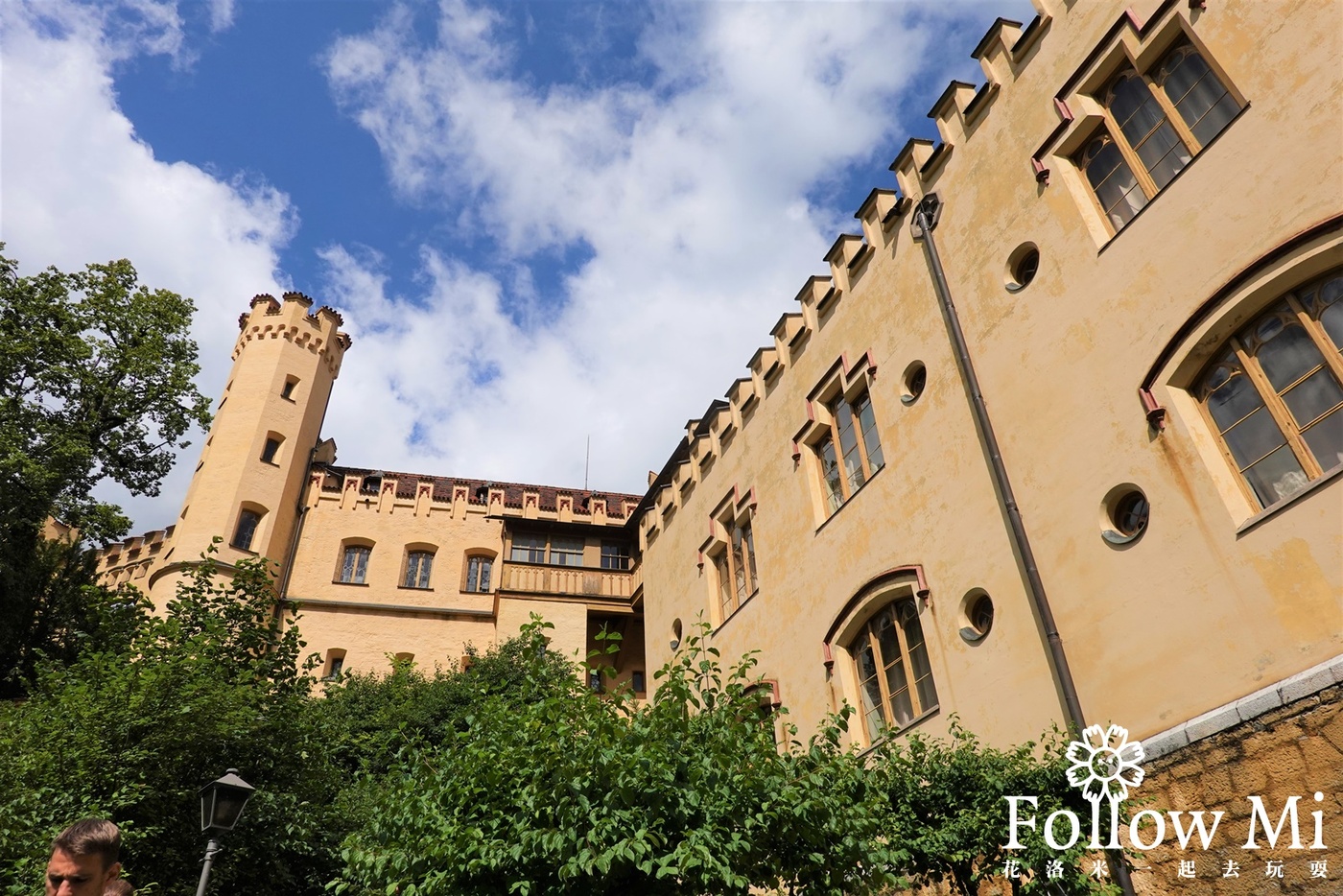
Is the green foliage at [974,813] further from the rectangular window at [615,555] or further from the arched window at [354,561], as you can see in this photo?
the arched window at [354,561]

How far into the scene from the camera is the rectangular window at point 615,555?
1195 inches

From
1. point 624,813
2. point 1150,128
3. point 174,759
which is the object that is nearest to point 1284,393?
point 1150,128

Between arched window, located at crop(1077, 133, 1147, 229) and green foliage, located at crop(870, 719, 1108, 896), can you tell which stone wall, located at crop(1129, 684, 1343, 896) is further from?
arched window, located at crop(1077, 133, 1147, 229)

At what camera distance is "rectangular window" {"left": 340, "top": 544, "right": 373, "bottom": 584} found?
29.9 m

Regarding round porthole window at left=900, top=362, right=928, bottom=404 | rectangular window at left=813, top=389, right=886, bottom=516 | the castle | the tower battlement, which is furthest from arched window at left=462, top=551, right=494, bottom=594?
round porthole window at left=900, top=362, right=928, bottom=404

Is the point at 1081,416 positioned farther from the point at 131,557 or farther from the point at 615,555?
the point at 131,557

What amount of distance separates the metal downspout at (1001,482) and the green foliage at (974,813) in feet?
1.55

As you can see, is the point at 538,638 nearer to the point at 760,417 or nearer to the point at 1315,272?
the point at 1315,272

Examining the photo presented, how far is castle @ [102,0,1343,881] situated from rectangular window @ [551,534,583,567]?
464 inches

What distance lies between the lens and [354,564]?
99.6 ft

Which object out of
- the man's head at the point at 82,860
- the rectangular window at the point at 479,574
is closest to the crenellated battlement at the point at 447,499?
the rectangular window at the point at 479,574

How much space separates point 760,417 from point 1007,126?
23.9 feet

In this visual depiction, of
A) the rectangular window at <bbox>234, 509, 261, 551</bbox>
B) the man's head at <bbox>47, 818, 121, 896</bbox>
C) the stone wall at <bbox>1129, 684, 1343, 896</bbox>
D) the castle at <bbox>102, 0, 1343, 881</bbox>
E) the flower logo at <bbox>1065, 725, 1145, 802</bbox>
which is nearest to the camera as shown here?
the man's head at <bbox>47, 818, 121, 896</bbox>

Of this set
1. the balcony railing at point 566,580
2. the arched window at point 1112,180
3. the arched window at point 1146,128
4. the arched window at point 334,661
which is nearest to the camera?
the arched window at point 1146,128
